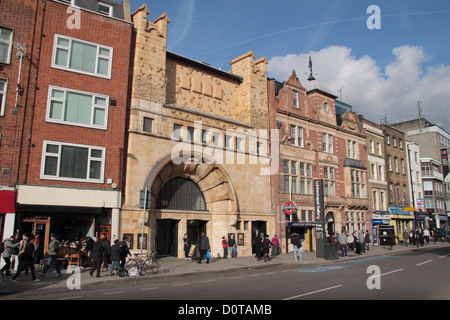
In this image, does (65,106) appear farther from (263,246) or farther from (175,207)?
(263,246)

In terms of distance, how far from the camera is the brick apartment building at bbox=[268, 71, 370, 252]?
3127cm

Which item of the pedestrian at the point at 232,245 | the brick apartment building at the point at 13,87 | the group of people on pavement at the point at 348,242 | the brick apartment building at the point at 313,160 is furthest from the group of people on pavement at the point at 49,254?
the brick apartment building at the point at 313,160

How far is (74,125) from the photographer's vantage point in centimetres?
1975

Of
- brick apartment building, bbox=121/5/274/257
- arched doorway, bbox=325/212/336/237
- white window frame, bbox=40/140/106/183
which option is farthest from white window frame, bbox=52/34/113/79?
arched doorway, bbox=325/212/336/237

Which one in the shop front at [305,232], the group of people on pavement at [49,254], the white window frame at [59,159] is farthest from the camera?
the shop front at [305,232]

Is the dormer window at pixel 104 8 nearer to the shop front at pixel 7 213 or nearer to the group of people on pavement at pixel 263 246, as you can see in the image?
the shop front at pixel 7 213

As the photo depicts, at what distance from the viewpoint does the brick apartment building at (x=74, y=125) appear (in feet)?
60.2

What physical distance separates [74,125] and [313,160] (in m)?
22.2

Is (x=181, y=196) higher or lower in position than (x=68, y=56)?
lower

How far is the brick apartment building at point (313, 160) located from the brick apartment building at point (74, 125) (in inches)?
566

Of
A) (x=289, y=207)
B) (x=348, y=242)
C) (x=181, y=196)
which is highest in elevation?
(x=181, y=196)

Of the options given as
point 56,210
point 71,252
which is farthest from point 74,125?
point 71,252
